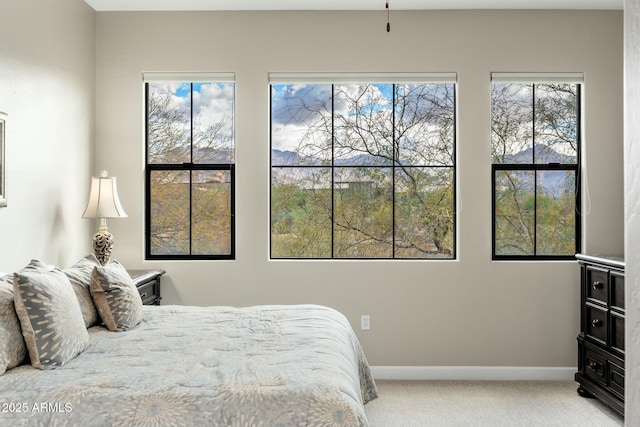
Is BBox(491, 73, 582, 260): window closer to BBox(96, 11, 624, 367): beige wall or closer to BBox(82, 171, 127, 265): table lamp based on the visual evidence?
BBox(96, 11, 624, 367): beige wall

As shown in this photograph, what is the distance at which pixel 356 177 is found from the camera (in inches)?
172

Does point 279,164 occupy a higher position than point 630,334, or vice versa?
point 279,164

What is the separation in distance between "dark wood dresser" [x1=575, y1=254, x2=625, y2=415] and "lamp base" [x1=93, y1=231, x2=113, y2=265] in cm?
327

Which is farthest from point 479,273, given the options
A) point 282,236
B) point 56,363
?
point 56,363

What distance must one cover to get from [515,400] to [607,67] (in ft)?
8.28

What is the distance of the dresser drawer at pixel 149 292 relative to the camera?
12.4ft

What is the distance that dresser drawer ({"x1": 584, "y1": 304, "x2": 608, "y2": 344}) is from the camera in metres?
3.61

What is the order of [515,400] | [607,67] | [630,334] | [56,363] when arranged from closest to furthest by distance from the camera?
1. [630,334]
2. [56,363]
3. [515,400]
4. [607,67]

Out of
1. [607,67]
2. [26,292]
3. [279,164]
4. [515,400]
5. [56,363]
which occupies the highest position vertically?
[607,67]

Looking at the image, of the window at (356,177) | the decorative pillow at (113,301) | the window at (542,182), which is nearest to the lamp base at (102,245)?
the decorative pillow at (113,301)

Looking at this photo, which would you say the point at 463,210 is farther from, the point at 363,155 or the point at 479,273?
the point at 363,155

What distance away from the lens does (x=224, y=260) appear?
4270mm

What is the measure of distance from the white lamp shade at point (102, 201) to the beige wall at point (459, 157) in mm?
398

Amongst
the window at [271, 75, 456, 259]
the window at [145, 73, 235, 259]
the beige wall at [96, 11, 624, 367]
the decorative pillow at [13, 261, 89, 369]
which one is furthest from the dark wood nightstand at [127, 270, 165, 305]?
the decorative pillow at [13, 261, 89, 369]
